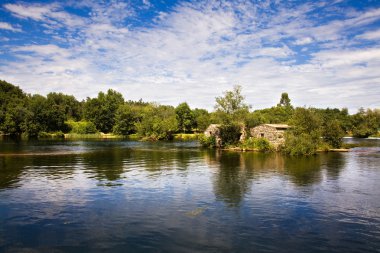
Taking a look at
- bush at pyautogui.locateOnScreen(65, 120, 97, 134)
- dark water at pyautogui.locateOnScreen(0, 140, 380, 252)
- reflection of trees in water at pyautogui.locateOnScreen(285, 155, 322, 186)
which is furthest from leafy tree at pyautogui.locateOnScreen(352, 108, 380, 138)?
bush at pyautogui.locateOnScreen(65, 120, 97, 134)

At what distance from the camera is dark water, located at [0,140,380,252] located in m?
16.6

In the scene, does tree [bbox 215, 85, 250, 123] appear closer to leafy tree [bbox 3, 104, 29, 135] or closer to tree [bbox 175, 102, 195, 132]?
tree [bbox 175, 102, 195, 132]

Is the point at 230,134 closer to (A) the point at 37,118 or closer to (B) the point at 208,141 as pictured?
(B) the point at 208,141

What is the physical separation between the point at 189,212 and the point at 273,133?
52.0m

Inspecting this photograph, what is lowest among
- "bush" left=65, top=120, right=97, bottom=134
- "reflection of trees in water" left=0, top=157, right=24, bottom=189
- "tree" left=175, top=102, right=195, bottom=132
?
"reflection of trees in water" left=0, top=157, right=24, bottom=189

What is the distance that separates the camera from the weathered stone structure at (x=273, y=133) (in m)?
→ 68.6

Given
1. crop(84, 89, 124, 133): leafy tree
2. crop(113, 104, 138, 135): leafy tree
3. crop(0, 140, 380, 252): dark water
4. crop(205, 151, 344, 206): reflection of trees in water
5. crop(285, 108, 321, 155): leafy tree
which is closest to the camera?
crop(0, 140, 380, 252): dark water

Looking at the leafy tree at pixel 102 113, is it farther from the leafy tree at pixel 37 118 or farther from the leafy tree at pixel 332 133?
the leafy tree at pixel 332 133

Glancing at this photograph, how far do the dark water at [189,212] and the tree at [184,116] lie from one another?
11716 cm

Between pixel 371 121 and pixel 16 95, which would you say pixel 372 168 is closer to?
pixel 371 121

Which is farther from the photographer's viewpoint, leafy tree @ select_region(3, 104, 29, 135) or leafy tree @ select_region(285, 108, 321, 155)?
leafy tree @ select_region(3, 104, 29, 135)

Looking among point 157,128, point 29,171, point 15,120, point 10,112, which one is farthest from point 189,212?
point 10,112

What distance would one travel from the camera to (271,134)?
232 ft

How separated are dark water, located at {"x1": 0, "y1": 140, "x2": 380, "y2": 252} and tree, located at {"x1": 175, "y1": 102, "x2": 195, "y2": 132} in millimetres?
117161
